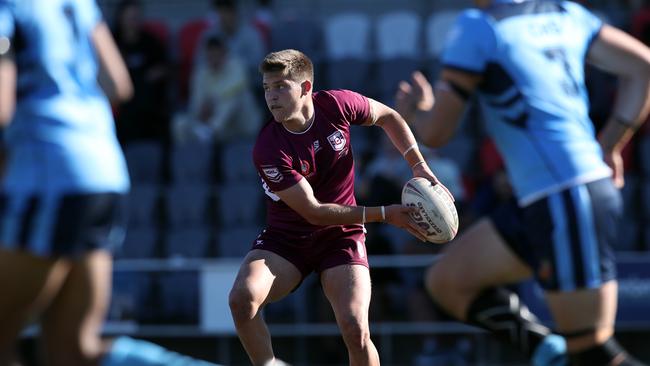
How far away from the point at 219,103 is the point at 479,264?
21.1 ft

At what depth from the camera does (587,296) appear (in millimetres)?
5234

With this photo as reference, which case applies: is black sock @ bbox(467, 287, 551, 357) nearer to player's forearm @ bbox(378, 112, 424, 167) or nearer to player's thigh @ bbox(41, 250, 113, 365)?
player's forearm @ bbox(378, 112, 424, 167)

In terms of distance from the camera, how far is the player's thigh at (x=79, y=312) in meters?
4.11

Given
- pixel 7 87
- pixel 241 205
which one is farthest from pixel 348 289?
pixel 241 205

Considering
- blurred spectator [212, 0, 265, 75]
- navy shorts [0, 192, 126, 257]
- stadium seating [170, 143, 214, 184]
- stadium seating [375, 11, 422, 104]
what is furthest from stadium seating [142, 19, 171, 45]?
navy shorts [0, 192, 126, 257]

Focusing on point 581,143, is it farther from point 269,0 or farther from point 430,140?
point 269,0

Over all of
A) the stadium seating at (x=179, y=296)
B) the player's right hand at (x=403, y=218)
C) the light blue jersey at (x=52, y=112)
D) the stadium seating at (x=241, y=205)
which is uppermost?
the light blue jersey at (x=52, y=112)

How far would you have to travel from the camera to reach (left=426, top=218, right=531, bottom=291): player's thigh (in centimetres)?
577

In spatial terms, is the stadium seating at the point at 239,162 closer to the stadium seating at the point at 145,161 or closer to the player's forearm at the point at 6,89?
the stadium seating at the point at 145,161

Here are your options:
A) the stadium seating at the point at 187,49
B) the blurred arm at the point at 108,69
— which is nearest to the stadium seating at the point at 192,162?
the stadium seating at the point at 187,49

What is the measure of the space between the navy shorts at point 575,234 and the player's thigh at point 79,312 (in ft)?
6.70

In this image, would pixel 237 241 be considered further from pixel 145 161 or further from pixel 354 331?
pixel 354 331

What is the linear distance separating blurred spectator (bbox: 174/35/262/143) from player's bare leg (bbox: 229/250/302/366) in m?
6.07

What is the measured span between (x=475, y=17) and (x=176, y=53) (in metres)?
8.06
